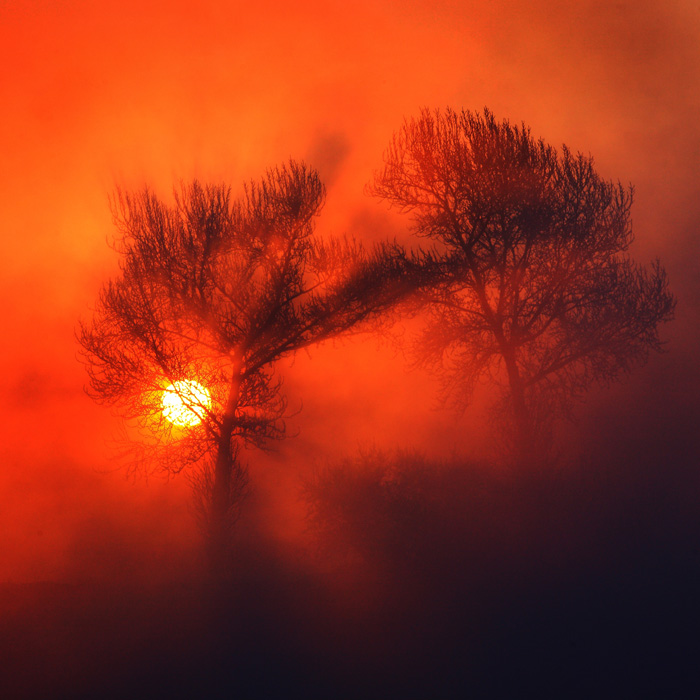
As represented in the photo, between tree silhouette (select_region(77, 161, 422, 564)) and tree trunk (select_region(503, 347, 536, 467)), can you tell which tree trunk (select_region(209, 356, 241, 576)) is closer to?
tree silhouette (select_region(77, 161, 422, 564))

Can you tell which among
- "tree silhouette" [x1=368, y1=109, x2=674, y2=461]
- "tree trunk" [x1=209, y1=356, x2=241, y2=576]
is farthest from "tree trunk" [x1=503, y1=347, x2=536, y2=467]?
"tree trunk" [x1=209, y1=356, x2=241, y2=576]

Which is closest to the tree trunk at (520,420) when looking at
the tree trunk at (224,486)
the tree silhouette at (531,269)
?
the tree silhouette at (531,269)

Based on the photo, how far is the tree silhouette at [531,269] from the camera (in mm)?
11719

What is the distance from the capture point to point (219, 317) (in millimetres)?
10953

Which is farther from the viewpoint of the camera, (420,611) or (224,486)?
(224,486)

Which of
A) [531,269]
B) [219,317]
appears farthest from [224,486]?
[531,269]

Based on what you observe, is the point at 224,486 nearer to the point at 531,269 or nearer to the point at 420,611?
the point at 420,611

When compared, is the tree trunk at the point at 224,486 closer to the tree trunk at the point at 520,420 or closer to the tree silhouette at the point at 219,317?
the tree silhouette at the point at 219,317

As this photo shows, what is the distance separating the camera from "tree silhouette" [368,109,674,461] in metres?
11.7

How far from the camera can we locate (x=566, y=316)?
38.8ft

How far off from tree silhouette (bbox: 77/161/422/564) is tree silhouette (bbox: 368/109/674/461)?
1.67 metres

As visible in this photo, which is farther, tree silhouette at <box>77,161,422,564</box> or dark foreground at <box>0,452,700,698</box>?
tree silhouette at <box>77,161,422,564</box>

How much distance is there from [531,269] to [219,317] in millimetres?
6415

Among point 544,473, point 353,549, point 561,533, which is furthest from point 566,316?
point 353,549
